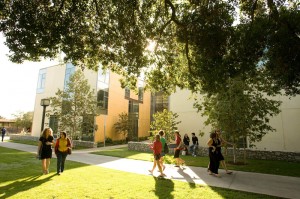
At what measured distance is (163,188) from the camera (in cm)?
736

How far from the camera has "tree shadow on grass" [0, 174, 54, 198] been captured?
6.46 metres

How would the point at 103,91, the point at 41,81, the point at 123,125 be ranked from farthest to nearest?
the point at 41,81 < the point at 123,125 < the point at 103,91

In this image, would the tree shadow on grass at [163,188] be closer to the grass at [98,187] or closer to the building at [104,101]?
the grass at [98,187]

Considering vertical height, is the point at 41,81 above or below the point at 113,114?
above

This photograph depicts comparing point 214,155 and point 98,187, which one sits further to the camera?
point 214,155

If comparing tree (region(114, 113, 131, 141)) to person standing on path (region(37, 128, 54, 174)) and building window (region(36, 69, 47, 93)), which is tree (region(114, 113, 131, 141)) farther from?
person standing on path (region(37, 128, 54, 174))

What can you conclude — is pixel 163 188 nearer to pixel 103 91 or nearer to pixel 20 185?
pixel 20 185

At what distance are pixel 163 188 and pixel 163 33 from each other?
6684mm

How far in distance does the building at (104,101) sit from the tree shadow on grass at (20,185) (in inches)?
731

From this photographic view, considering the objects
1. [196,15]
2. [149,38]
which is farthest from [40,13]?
[196,15]

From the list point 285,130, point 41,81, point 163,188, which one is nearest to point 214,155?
point 163,188

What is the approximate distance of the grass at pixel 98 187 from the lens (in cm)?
648

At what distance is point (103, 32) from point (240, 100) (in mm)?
8202

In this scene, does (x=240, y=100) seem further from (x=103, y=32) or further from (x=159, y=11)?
(x=103, y=32)
